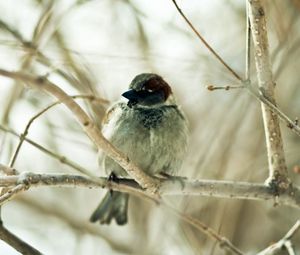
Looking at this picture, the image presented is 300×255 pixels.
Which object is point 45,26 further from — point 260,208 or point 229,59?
point 260,208

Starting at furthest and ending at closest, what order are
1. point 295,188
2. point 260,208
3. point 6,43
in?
point 260,208, point 6,43, point 295,188

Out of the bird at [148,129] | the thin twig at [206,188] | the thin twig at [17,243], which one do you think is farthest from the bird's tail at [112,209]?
the thin twig at [17,243]

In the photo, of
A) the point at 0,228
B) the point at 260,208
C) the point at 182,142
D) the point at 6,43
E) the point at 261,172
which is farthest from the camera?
the point at 260,208

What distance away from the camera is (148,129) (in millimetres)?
3826

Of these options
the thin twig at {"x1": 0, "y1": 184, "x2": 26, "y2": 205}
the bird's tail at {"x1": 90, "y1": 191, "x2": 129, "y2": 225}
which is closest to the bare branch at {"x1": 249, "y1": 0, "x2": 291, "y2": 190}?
the thin twig at {"x1": 0, "y1": 184, "x2": 26, "y2": 205}

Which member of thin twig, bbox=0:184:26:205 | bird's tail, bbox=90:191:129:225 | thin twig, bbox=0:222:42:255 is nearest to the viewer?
thin twig, bbox=0:184:26:205

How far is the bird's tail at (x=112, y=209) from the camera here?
4.39 m

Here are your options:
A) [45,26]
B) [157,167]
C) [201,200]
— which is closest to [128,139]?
[157,167]

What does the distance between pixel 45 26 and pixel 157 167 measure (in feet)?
3.68

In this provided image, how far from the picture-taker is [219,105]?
5484 millimetres

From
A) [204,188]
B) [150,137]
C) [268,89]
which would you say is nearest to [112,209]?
[150,137]

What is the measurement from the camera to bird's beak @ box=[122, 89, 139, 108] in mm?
3948

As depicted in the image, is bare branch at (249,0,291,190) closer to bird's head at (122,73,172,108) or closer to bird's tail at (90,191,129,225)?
bird's head at (122,73,172,108)

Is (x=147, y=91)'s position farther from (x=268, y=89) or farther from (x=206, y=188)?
(x=268, y=89)
